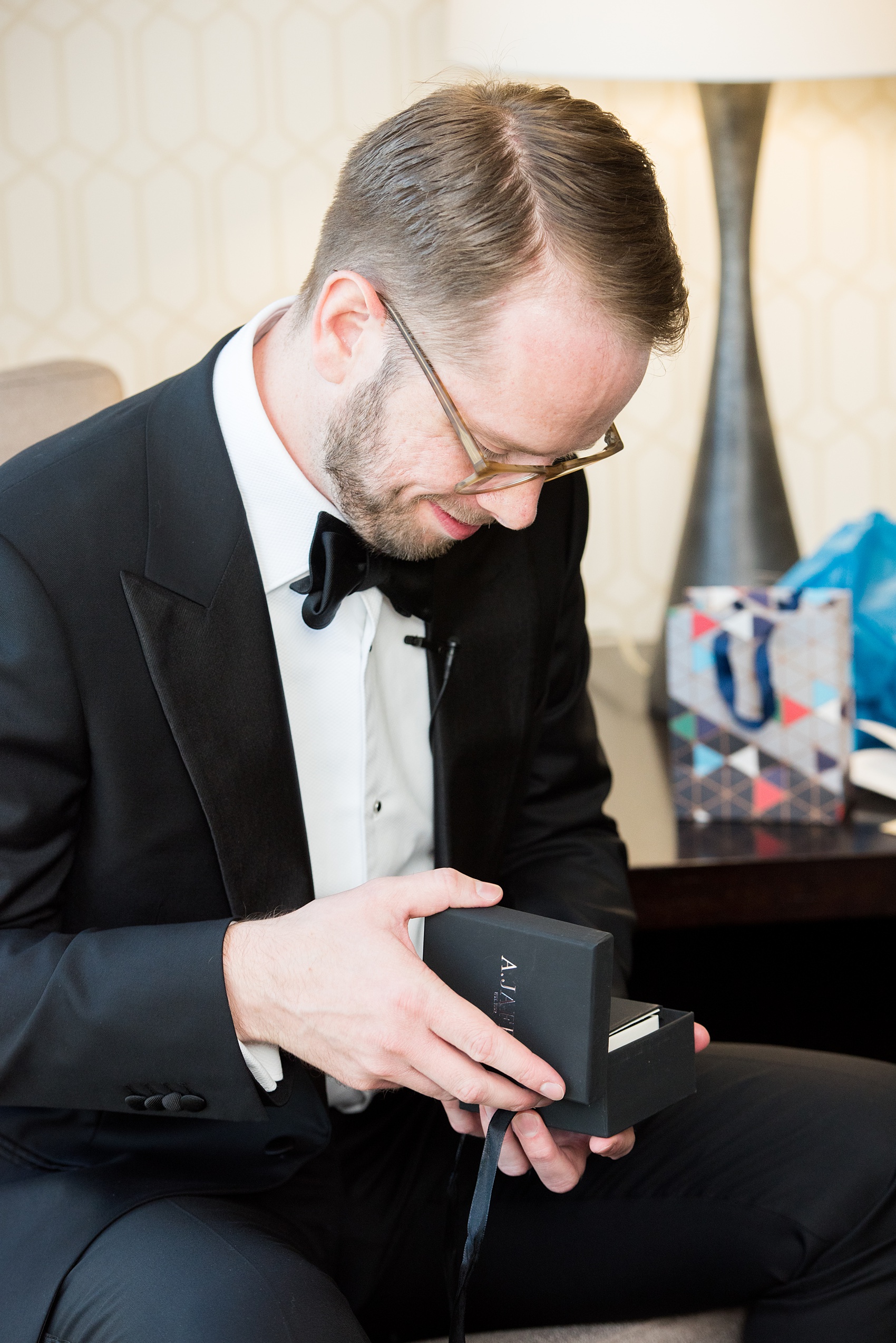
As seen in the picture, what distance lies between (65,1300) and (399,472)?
1.97 feet

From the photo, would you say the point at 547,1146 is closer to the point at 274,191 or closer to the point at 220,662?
the point at 220,662

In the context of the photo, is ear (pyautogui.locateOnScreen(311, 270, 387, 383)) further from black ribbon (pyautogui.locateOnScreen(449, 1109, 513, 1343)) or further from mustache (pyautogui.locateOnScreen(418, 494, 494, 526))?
black ribbon (pyautogui.locateOnScreen(449, 1109, 513, 1343))

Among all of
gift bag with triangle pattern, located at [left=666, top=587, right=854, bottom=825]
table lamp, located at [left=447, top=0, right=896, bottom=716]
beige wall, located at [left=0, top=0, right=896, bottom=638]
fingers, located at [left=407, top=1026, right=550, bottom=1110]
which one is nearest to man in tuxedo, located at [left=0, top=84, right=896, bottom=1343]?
fingers, located at [left=407, top=1026, right=550, bottom=1110]

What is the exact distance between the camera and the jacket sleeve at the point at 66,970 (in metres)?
0.81

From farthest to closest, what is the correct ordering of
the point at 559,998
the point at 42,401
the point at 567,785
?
1. the point at 42,401
2. the point at 567,785
3. the point at 559,998

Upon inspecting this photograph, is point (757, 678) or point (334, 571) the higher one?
point (334, 571)

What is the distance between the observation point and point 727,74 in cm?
134

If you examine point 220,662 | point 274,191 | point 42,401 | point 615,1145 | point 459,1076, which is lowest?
point 615,1145

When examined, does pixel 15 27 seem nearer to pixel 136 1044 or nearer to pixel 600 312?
pixel 600 312

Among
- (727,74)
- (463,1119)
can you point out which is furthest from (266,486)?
(727,74)

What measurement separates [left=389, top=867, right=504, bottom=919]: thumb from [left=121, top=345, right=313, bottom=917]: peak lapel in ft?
0.59

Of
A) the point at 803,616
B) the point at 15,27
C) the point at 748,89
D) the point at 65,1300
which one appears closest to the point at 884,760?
the point at 803,616

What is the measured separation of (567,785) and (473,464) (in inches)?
15.9

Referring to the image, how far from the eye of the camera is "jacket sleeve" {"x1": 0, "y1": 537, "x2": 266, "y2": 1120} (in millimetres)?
812
